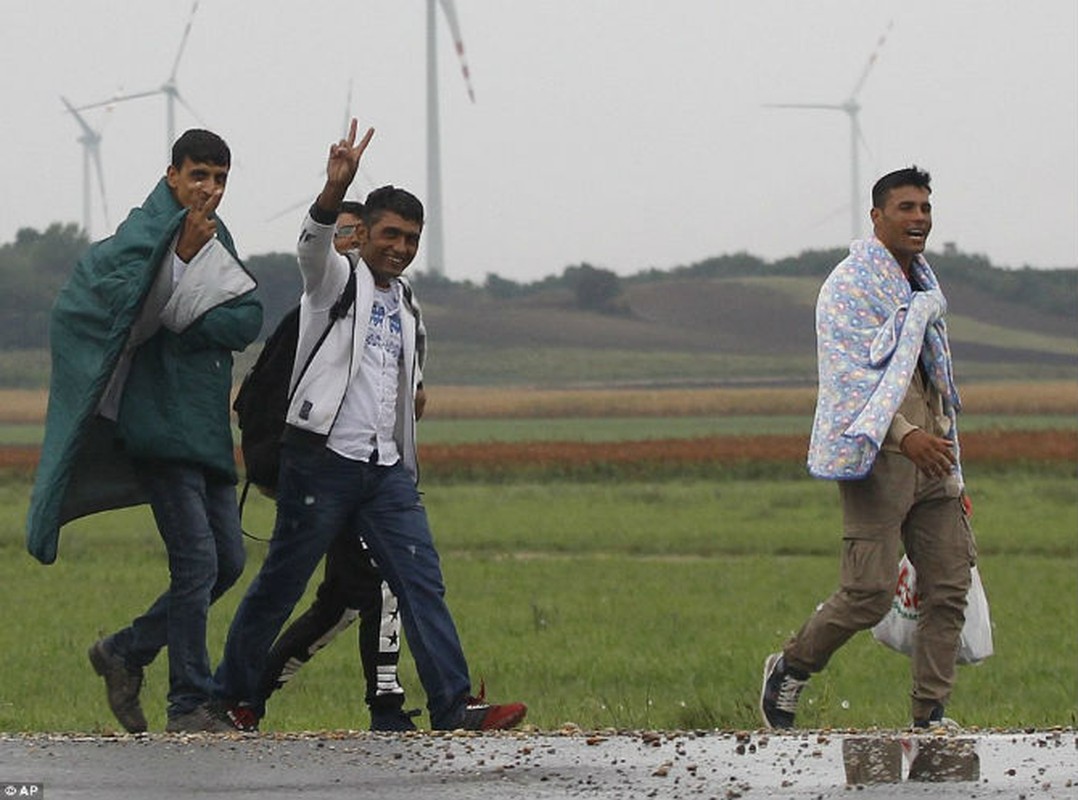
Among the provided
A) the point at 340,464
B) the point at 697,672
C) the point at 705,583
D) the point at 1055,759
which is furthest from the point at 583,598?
the point at 1055,759

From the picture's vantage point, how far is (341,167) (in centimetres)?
737

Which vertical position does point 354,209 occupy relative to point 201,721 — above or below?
above

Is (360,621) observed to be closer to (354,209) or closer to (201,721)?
(201,721)

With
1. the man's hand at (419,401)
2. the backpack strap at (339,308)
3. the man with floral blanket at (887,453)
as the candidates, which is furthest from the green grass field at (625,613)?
the backpack strap at (339,308)

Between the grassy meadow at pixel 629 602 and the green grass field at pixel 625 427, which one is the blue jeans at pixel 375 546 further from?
the green grass field at pixel 625 427

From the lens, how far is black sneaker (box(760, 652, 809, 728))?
8102 mm

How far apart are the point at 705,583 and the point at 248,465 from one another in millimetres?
10175

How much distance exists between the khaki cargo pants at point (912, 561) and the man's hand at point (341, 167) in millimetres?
1789

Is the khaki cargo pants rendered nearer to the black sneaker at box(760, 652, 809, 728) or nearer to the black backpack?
the black sneaker at box(760, 652, 809, 728)

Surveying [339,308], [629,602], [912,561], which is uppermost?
[339,308]

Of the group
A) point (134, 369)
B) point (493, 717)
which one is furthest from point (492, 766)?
point (134, 369)

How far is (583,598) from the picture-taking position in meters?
16.6

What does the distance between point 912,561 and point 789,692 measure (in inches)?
22.2

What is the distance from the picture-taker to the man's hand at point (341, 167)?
289 inches
